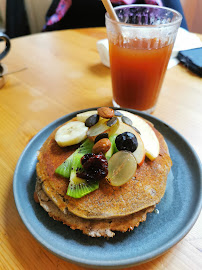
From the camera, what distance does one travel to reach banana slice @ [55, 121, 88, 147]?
78 centimetres

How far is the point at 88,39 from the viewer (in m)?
1.89

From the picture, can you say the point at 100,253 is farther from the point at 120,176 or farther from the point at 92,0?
the point at 92,0

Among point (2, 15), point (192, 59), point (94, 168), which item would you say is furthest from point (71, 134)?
point (2, 15)

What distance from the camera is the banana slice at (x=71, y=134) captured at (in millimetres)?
781

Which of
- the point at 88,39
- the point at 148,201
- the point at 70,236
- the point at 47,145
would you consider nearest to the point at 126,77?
the point at 47,145

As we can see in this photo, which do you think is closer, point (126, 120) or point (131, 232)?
point (131, 232)

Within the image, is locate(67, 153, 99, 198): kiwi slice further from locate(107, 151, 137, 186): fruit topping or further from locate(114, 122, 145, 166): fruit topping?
locate(114, 122, 145, 166): fruit topping

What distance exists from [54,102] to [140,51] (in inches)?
22.2

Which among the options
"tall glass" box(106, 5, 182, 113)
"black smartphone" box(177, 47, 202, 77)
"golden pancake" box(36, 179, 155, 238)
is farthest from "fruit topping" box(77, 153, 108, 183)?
"black smartphone" box(177, 47, 202, 77)

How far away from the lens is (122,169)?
2.23ft

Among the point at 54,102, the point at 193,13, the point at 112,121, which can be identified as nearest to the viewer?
the point at 112,121

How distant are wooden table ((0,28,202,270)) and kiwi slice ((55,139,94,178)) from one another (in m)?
0.20

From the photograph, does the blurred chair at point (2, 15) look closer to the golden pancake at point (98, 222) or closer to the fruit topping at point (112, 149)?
the fruit topping at point (112, 149)

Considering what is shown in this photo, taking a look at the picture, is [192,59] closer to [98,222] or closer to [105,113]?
[105,113]
